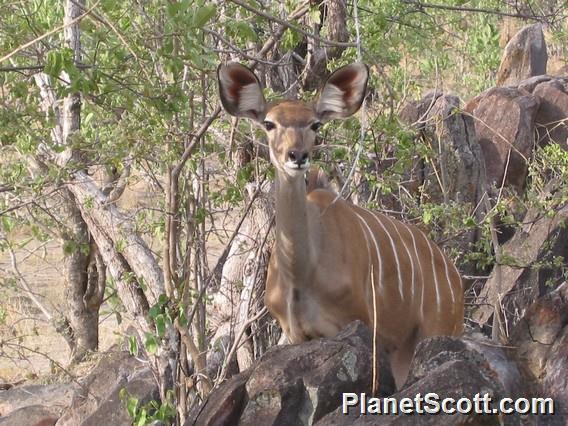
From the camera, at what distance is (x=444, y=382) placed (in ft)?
12.2

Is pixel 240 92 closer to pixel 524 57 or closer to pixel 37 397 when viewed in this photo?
pixel 37 397

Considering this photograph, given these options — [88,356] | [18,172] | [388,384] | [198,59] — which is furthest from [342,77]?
[88,356]

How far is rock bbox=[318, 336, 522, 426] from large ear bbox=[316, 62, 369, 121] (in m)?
0.94

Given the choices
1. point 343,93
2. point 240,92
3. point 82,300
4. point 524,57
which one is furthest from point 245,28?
point 524,57

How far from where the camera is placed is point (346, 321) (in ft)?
15.2

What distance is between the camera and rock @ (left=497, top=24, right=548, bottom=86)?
44.2ft

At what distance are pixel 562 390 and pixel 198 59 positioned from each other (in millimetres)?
2089

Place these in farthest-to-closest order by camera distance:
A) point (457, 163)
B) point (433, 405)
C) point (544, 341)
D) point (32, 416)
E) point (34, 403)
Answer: point (457, 163) < point (34, 403) < point (32, 416) < point (544, 341) < point (433, 405)

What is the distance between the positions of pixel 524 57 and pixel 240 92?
31.7ft

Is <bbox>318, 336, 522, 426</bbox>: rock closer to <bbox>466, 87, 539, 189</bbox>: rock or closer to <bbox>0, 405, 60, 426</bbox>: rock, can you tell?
<bbox>0, 405, 60, 426</bbox>: rock

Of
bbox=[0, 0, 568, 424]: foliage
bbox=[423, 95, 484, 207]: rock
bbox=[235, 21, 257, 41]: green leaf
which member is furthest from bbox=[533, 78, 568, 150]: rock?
bbox=[235, 21, 257, 41]: green leaf

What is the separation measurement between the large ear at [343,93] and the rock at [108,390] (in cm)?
227

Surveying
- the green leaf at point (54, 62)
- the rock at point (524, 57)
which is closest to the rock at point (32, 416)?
the green leaf at point (54, 62)

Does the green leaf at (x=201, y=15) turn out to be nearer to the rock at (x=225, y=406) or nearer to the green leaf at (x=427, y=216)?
the rock at (x=225, y=406)
